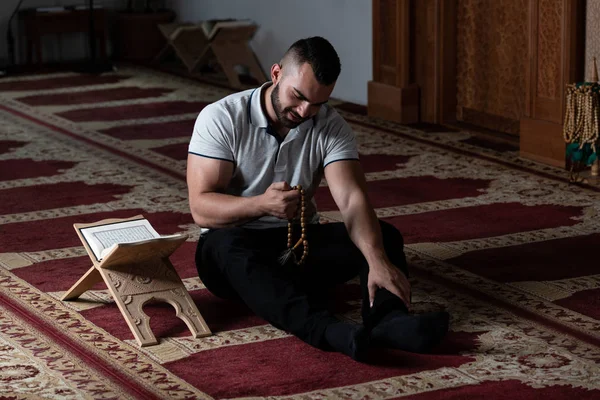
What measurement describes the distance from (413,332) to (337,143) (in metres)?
0.73

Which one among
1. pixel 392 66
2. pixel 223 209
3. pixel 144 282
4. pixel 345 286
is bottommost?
pixel 345 286

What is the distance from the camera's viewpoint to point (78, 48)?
11.2 m

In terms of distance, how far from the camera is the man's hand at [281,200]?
331 centimetres

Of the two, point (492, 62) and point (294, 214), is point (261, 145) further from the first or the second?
point (492, 62)

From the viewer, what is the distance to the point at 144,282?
349 centimetres

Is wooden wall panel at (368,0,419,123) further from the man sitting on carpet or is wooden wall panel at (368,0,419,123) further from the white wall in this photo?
the man sitting on carpet

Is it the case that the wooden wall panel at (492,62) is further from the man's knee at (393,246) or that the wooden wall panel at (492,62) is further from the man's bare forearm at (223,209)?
the man's bare forearm at (223,209)

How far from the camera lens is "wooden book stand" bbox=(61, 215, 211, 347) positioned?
3393 millimetres

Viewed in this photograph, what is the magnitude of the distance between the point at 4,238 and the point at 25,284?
2.48ft

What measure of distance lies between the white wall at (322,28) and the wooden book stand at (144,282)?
4784 millimetres

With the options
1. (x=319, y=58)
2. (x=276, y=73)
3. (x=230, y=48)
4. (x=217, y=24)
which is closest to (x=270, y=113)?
(x=276, y=73)

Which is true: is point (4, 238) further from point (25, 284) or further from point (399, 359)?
point (399, 359)

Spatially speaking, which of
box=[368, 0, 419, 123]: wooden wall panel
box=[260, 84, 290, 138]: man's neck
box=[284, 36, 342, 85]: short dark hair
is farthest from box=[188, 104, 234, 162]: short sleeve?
box=[368, 0, 419, 123]: wooden wall panel

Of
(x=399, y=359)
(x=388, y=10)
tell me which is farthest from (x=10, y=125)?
(x=399, y=359)
